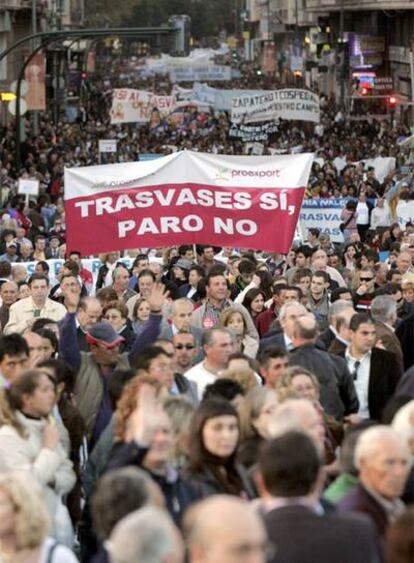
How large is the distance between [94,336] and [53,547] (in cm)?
487

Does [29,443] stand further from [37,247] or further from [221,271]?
[37,247]

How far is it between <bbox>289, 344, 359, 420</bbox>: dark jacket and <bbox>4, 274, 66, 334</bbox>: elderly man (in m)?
4.18

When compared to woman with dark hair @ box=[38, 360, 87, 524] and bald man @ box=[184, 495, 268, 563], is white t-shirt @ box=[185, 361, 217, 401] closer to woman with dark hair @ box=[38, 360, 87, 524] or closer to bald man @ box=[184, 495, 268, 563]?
woman with dark hair @ box=[38, 360, 87, 524]

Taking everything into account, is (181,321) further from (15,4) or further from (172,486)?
(15,4)

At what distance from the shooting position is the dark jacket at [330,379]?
1180 cm

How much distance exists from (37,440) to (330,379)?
2713mm

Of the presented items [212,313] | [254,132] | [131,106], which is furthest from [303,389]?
[131,106]

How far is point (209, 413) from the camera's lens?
870 centimetres

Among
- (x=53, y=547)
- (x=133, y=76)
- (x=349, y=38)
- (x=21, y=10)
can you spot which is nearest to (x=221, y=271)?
(x=53, y=547)

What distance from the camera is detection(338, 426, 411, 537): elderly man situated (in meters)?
7.61

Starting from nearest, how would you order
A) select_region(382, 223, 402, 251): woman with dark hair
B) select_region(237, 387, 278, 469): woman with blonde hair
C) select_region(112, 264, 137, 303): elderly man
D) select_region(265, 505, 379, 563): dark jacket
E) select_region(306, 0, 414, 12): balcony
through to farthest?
select_region(265, 505, 379, 563): dark jacket → select_region(237, 387, 278, 469): woman with blonde hair → select_region(112, 264, 137, 303): elderly man → select_region(382, 223, 402, 251): woman with dark hair → select_region(306, 0, 414, 12): balcony

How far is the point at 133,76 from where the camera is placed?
124 metres

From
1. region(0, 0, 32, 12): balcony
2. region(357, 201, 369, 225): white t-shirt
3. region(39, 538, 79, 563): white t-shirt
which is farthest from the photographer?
region(0, 0, 32, 12): balcony

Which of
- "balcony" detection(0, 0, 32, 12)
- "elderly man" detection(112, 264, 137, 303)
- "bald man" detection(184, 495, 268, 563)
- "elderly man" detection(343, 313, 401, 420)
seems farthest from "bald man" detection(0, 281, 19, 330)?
"balcony" detection(0, 0, 32, 12)
